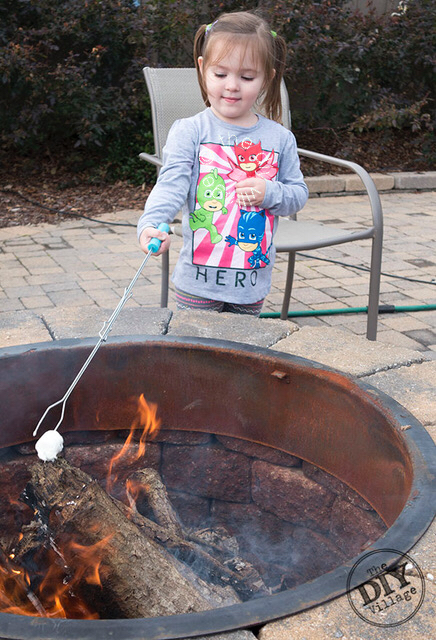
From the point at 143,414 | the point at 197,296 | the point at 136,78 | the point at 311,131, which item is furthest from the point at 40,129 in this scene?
the point at 143,414

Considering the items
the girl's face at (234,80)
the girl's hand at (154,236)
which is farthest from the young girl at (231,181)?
the girl's hand at (154,236)

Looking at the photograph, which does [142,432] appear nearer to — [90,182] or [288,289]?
[288,289]

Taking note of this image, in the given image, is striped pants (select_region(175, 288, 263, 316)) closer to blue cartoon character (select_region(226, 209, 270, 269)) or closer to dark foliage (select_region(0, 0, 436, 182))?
blue cartoon character (select_region(226, 209, 270, 269))

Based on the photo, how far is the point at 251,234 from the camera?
229 cm

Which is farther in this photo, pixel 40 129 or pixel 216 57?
pixel 40 129

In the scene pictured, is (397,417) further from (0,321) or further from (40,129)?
(40,129)

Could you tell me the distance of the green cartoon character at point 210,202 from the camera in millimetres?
2262

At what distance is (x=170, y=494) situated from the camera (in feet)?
6.29

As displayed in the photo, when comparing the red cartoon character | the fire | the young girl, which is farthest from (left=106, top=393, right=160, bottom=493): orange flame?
the red cartoon character

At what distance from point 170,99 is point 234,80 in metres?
1.55

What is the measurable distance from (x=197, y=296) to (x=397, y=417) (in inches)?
39.1

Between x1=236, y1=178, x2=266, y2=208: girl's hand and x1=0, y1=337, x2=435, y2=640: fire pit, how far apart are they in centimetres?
57

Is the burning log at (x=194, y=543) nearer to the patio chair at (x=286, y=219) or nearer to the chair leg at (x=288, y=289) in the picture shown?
the patio chair at (x=286, y=219)

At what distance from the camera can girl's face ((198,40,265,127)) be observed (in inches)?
79.7
